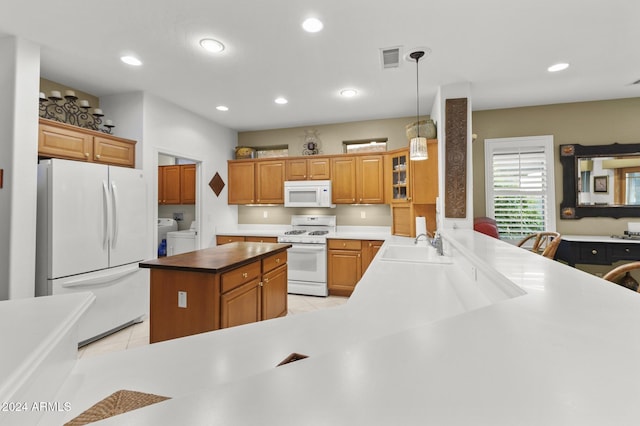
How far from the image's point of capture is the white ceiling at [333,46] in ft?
6.35

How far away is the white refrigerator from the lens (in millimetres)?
2412

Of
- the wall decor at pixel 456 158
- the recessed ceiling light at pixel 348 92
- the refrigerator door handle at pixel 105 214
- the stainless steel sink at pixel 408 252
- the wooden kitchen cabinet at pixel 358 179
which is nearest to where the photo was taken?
the stainless steel sink at pixel 408 252

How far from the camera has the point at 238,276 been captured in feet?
7.58

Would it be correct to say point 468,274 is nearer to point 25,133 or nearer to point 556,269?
point 556,269

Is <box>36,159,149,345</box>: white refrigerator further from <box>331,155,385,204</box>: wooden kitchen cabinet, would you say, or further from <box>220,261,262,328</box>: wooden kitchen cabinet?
<box>331,155,385,204</box>: wooden kitchen cabinet

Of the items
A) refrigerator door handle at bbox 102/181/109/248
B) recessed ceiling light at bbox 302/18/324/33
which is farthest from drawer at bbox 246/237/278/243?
recessed ceiling light at bbox 302/18/324/33

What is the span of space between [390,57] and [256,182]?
3013 mm

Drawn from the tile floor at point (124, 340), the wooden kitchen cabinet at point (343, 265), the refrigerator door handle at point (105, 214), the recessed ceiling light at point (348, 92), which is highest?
the recessed ceiling light at point (348, 92)

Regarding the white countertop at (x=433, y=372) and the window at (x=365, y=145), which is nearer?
the white countertop at (x=433, y=372)

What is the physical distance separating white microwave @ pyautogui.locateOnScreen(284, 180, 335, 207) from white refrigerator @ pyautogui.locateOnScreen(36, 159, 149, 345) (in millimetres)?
2034

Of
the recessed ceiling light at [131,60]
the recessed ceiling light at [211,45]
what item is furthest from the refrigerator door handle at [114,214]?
the recessed ceiling light at [211,45]

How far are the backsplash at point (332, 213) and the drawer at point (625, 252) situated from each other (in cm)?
259

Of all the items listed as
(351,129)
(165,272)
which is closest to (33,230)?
(165,272)

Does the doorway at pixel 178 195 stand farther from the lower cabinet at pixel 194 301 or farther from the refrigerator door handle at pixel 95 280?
the lower cabinet at pixel 194 301
